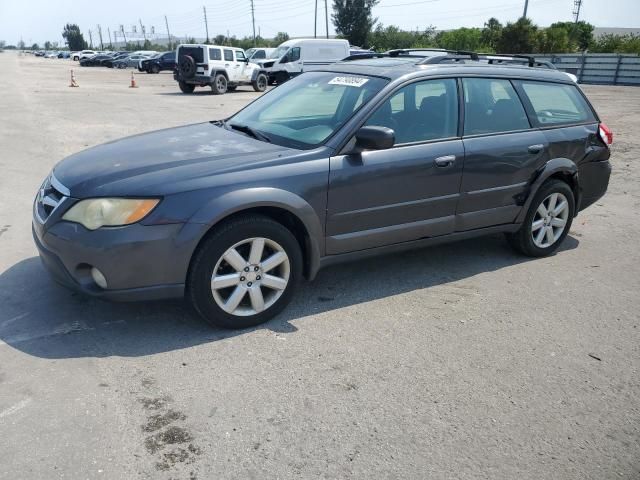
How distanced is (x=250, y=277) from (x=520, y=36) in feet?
149

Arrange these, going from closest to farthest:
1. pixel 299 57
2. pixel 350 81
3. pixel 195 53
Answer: pixel 350 81, pixel 195 53, pixel 299 57

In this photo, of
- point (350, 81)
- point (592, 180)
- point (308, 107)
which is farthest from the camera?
point (592, 180)

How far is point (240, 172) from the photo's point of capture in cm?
350

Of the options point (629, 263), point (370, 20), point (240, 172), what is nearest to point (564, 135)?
point (629, 263)

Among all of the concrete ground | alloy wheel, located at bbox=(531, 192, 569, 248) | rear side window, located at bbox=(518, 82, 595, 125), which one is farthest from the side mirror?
alloy wheel, located at bbox=(531, 192, 569, 248)

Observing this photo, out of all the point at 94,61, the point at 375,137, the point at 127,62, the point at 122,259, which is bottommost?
the point at 94,61

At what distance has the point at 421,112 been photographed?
14.1ft

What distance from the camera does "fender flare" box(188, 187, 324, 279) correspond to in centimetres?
334

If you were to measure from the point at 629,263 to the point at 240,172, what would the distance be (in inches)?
147

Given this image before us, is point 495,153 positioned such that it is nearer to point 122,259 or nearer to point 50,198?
point 122,259

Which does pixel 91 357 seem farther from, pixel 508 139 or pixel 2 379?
pixel 508 139

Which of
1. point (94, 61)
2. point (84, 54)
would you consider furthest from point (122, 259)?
point (84, 54)

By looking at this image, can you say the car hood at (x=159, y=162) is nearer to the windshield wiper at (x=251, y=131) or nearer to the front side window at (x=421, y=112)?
the windshield wiper at (x=251, y=131)

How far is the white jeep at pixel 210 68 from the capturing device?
22.3 metres
